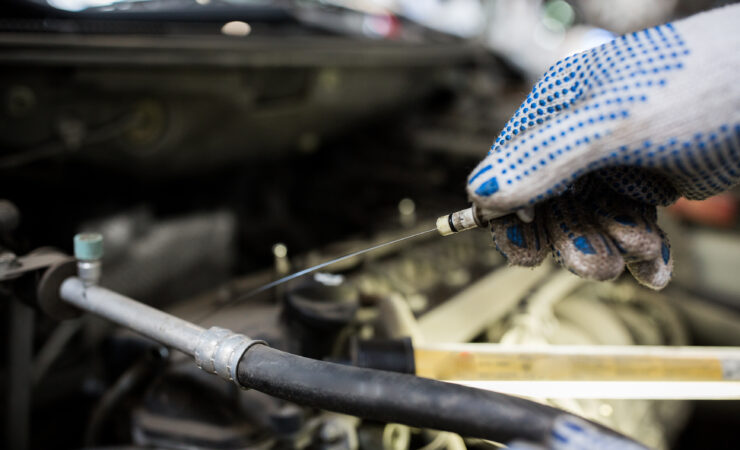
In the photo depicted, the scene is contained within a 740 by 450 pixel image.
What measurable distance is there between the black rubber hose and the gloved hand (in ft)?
0.61

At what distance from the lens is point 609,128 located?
435 millimetres

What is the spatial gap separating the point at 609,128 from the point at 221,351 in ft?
1.41

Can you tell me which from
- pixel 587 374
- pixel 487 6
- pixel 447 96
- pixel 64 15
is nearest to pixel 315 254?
pixel 587 374

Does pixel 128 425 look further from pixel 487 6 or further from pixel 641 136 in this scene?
pixel 487 6

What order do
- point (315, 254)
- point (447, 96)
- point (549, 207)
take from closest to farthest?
point (549, 207), point (315, 254), point (447, 96)

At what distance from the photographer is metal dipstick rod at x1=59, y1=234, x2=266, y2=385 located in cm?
46

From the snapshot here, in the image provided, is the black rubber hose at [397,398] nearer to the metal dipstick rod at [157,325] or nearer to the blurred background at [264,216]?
the metal dipstick rod at [157,325]

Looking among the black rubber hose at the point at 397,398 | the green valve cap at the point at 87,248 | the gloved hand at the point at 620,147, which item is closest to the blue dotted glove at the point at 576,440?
the black rubber hose at the point at 397,398

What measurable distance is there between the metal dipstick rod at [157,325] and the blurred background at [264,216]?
10 centimetres

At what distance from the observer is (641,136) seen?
1.42 ft

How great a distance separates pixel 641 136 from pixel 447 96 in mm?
1937

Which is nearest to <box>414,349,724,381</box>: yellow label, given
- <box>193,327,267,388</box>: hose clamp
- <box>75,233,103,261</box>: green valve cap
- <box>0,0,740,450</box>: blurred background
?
<box>0,0,740,450</box>: blurred background

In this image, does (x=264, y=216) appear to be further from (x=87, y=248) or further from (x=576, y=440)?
(x=576, y=440)

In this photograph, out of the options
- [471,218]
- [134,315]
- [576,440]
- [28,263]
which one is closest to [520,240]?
[471,218]
